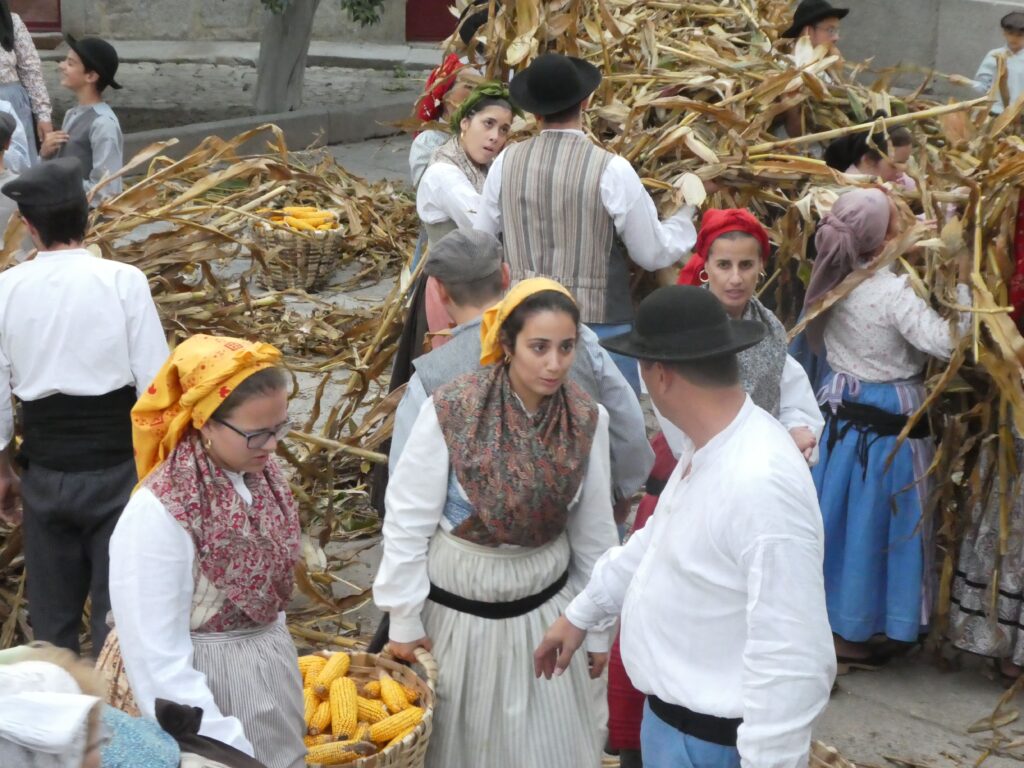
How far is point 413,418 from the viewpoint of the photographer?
3.80 metres

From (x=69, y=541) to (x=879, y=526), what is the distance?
2.70 metres

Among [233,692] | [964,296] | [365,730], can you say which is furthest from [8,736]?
[964,296]

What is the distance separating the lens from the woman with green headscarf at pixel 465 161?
5676 mm

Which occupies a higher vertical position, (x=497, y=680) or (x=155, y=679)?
(x=155, y=679)

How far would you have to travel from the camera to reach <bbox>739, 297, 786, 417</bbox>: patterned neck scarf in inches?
163

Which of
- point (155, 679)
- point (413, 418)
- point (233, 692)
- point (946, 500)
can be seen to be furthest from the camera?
point (946, 500)

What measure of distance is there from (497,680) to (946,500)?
212 centimetres

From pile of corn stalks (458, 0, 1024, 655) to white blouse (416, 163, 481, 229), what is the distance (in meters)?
0.67

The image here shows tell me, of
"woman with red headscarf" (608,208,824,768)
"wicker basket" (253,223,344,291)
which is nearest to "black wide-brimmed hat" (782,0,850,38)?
"wicker basket" (253,223,344,291)

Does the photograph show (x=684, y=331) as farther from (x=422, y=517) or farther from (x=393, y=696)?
(x=393, y=696)

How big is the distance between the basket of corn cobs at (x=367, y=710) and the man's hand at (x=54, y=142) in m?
4.45

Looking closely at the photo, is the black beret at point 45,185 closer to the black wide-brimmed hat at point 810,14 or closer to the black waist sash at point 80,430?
the black waist sash at point 80,430

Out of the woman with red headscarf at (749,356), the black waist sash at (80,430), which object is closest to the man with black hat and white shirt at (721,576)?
the woman with red headscarf at (749,356)

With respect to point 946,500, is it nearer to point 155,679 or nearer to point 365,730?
point 365,730
